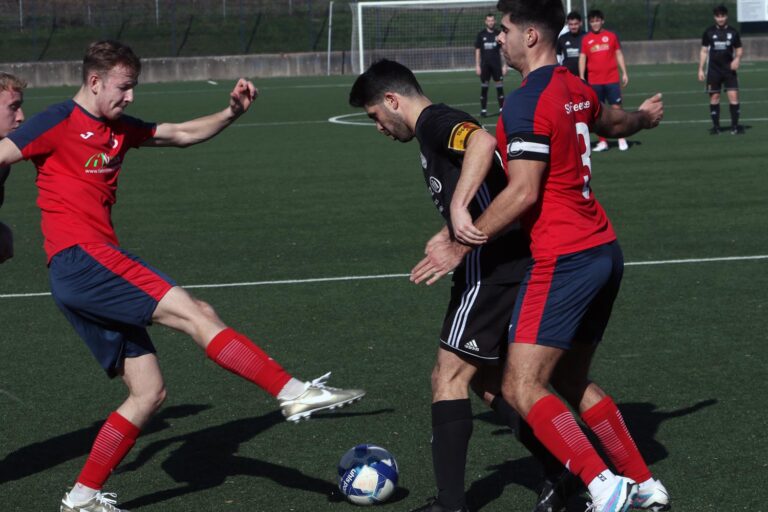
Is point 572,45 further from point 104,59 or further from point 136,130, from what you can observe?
point 104,59

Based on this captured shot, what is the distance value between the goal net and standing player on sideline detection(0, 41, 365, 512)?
33775 mm

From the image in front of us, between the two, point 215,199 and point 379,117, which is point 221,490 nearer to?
point 379,117

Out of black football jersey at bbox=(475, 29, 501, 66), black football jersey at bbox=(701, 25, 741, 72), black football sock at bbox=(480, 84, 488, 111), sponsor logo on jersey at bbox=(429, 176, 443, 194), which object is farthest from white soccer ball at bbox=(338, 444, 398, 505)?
black football jersey at bbox=(475, 29, 501, 66)

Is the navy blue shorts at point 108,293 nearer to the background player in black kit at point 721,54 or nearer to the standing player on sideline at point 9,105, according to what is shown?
the standing player on sideline at point 9,105

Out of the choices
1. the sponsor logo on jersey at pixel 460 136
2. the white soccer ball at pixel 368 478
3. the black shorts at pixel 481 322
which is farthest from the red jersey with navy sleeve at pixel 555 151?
the white soccer ball at pixel 368 478

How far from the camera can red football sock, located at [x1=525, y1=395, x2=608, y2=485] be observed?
183 inches

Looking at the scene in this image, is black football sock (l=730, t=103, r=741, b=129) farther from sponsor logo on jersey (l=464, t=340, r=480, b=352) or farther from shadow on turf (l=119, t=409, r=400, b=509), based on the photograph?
sponsor logo on jersey (l=464, t=340, r=480, b=352)

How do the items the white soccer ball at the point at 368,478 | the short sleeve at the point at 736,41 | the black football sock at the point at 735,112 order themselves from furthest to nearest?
1. the short sleeve at the point at 736,41
2. the black football sock at the point at 735,112
3. the white soccer ball at the point at 368,478

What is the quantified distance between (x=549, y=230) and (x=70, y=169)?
2.10 meters

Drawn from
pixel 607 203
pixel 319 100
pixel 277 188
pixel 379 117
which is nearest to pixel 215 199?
pixel 277 188

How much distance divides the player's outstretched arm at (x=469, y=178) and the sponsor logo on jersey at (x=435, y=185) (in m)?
0.31

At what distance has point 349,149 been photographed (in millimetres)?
20125

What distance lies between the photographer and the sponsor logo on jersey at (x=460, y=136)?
15.6 feet

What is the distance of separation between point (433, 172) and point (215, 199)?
1019 centimetres
